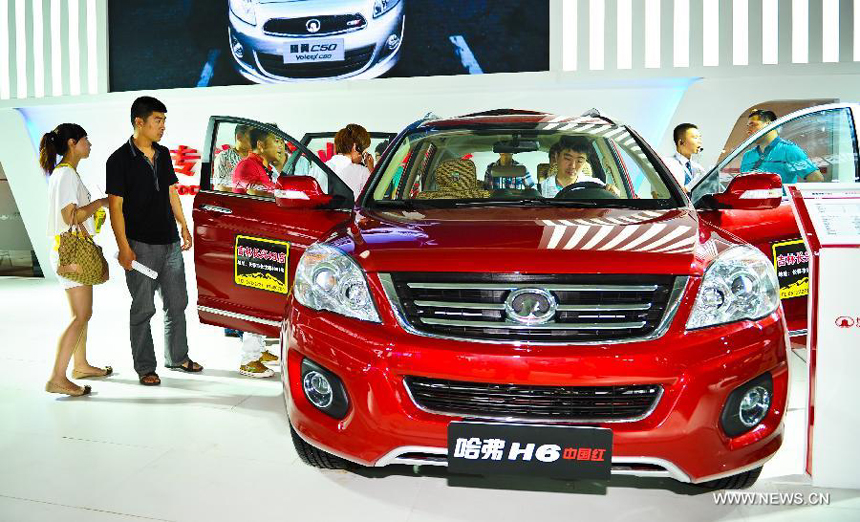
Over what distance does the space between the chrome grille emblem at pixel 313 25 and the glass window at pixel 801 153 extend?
4.96 m

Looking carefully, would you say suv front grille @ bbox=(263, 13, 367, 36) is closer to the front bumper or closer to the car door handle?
the car door handle

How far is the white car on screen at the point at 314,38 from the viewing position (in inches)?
297

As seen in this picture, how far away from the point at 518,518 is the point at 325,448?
0.65 meters

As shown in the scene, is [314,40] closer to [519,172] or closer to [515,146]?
[515,146]

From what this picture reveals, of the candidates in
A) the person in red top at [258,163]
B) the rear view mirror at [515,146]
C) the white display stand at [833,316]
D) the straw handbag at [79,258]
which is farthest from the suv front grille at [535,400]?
the straw handbag at [79,258]

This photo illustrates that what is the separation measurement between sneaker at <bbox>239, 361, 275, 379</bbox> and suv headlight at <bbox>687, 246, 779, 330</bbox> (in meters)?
2.74

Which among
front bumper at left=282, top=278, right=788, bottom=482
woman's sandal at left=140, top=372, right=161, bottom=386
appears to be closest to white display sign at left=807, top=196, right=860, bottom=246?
front bumper at left=282, top=278, right=788, bottom=482

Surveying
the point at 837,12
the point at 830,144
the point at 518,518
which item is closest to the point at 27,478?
the point at 518,518

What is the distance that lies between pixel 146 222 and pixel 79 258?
1.20ft

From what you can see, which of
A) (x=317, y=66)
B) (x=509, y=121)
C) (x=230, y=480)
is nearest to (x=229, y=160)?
(x=509, y=121)

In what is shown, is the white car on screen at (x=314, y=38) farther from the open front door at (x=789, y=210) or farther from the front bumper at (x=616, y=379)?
the front bumper at (x=616, y=379)

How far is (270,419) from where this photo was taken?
3.40m

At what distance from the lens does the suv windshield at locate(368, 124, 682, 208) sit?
277 cm

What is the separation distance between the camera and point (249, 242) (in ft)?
11.5
